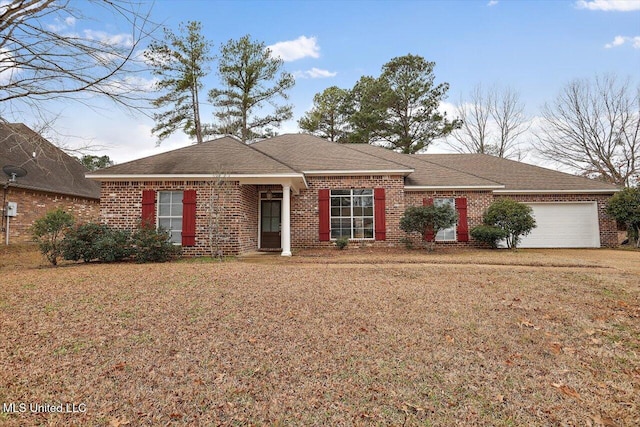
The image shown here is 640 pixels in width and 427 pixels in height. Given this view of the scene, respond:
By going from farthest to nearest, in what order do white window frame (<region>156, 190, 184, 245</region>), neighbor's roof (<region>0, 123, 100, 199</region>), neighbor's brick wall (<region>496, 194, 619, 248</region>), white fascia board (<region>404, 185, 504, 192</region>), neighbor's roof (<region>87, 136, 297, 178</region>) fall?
1. neighbor's brick wall (<region>496, 194, 619, 248</region>)
2. neighbor's roof (<region>0, 123, 100, 199</region>)
3. white fascia board (<region>404, 185, 504, 192</region>)
4. white window frame (<region>156, 190, 184, 245</region>)
5. neighbor's roof (<region>87, 136, 297, 178</region>)

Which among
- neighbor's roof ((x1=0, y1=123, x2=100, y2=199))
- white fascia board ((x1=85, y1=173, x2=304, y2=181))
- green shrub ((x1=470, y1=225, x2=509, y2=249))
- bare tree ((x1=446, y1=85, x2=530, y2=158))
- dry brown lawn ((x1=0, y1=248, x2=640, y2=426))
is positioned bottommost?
dry brown lawn ((x1=0, y1=248, x2=640, y2=426))

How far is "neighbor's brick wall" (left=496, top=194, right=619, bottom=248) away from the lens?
13.5m

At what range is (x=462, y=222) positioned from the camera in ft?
40.8

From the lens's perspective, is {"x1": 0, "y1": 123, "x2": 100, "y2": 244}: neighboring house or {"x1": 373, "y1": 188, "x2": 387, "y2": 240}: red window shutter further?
{"x1": 0, "y1": 123, "x2": 100, "y2": 244}: neighboring house

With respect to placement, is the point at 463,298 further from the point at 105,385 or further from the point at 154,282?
the point at 154,282

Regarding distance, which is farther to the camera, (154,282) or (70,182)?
(70,182)

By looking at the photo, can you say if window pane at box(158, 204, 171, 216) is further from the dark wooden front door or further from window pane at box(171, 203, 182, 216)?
the dark wooden front door

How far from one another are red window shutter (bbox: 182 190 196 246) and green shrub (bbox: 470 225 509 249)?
375 inches

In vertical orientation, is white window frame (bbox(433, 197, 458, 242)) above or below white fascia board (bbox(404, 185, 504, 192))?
below

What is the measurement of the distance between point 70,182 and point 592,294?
20334mm

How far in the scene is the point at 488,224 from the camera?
11906mm

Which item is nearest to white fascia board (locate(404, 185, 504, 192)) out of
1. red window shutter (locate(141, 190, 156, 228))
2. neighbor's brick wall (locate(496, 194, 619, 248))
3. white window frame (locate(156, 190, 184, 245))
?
→ neighbor's brick wall (locate(496, 194, 619, 248))

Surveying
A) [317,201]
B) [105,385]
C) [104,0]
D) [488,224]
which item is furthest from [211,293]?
[488,224]

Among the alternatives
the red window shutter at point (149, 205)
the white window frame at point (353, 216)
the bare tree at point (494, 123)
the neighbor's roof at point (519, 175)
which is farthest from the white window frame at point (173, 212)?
the bare tree at point (494, 123)
